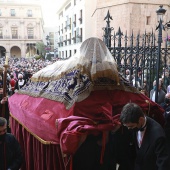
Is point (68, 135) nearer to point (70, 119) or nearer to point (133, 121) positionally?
point (70, 119)

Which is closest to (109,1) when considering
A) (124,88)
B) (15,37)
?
(124,88)

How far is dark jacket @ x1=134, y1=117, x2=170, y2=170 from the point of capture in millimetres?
1859

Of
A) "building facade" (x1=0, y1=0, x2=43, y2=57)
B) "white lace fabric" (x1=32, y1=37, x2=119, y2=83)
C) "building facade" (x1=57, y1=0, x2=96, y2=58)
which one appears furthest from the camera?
"building facade" (x1=0, y1=0, x2=43, y2=57)

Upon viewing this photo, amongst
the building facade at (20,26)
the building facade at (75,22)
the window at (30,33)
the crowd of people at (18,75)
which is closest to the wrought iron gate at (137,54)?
the crowd of people at (18,75)

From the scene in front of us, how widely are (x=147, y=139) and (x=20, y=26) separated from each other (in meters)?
51.6

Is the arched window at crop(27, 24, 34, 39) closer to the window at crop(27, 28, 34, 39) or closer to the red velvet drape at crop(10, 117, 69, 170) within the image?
the window at crop(27, 28, 34, 39)

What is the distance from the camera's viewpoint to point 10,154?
2.54 m

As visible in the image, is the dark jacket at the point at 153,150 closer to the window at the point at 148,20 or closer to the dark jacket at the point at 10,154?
the dark jacket at the point at 10,154

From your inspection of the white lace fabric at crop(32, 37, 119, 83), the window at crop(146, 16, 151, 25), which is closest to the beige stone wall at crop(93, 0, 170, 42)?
the window at crop(146, 16, 151, 25)

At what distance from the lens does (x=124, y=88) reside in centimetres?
263

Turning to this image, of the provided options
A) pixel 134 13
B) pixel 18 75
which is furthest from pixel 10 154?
pixel 134 13

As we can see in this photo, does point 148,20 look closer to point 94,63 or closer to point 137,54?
point 137,54

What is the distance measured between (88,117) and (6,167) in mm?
1188

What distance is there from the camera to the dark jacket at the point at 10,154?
2.50 m
